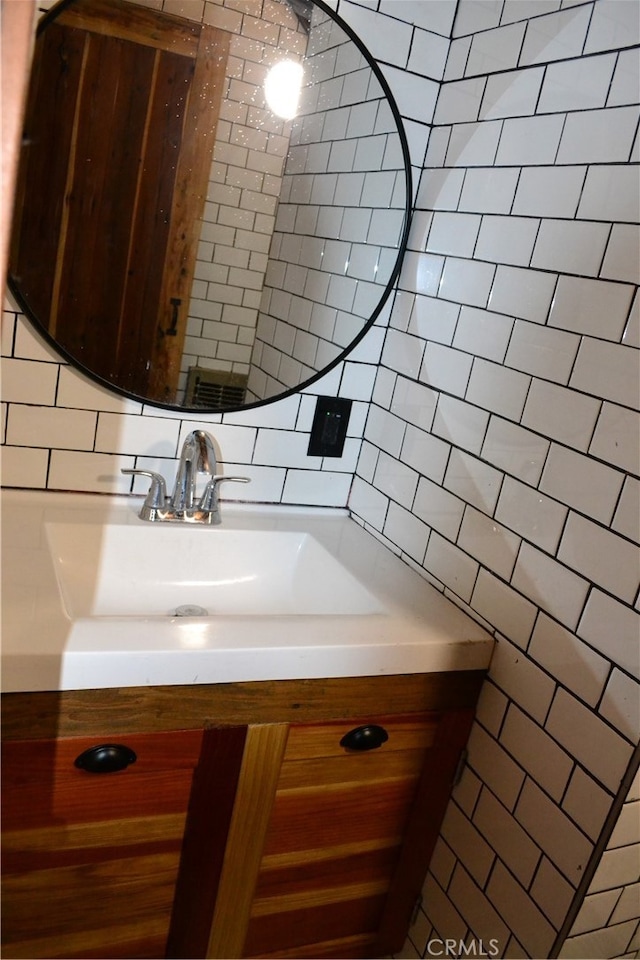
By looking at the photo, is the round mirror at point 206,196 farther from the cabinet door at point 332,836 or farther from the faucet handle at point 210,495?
the cabinet door at point 332,836

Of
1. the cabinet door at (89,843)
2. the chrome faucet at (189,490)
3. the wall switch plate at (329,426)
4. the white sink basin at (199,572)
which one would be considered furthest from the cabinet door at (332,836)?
the wall switch plate at (329,426)

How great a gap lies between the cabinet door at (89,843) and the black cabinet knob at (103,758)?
10mm

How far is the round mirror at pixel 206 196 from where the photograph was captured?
1240 mm

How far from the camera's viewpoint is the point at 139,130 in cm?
127

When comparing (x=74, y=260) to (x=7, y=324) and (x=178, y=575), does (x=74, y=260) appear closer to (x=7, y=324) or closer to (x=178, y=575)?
(x=7, y=324)

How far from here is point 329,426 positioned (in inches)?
62.9

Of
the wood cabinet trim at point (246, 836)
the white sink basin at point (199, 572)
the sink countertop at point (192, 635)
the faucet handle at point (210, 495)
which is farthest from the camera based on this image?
the faucet handle at point (210, 495)

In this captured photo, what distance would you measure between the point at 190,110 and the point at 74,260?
327 millimetres

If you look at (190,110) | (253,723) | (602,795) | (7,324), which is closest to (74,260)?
(7,324)

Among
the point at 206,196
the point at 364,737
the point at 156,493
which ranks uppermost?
the point at 206,196

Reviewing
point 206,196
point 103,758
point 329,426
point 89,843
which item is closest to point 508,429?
point 329,426

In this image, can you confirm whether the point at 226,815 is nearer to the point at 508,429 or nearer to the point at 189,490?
the point at 189,490

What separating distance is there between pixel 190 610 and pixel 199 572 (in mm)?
94

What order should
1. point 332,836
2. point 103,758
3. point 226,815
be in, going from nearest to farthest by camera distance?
point 103,758, point 226,815, point 332,836
